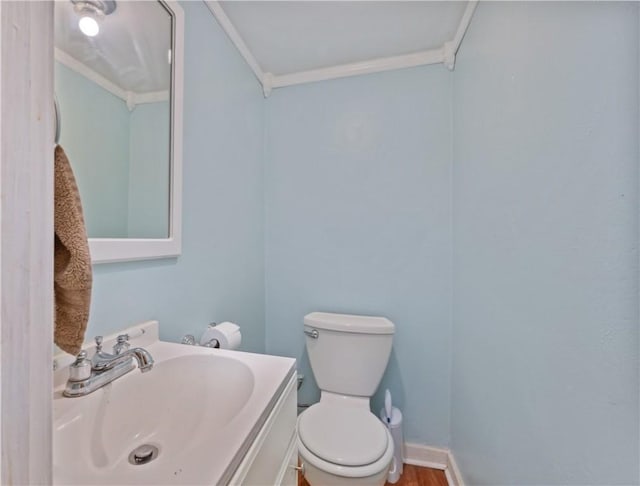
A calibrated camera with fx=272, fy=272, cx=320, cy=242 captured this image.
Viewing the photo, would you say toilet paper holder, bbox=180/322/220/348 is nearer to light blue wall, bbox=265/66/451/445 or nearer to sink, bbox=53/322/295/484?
sink, bbox=53/322/295/484

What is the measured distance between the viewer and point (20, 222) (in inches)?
7.7

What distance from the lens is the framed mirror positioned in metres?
0.65

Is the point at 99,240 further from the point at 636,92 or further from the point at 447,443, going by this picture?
the point at 447,443

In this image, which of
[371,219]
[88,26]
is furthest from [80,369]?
[371,219]

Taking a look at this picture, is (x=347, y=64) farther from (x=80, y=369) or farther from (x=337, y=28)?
(x=80, y=369)

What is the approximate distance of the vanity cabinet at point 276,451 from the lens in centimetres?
46

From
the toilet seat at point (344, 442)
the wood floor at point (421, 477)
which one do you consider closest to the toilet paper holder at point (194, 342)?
the toilet seat at point (344, 442)

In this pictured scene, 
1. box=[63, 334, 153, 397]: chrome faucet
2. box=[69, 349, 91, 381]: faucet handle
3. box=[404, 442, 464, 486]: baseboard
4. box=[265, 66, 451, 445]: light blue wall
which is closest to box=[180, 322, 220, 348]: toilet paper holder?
box=[63, 334, 153, 397]: chrome faucet

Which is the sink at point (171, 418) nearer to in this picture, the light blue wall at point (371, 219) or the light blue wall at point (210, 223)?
the light blue wall at point (210, 223)

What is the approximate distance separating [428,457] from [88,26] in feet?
6.98

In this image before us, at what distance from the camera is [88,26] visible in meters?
0.68

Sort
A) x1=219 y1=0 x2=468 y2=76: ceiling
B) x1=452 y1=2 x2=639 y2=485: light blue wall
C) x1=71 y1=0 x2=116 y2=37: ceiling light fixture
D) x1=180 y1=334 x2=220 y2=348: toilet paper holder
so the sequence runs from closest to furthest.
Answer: x1=452 y1=2 x2=639 y2=485: light blue wall, x1=71 y1=0 x2=116 y2=37: ceiling light fixture, x1=180 y1=334 x2=220 y2=348: toilet paper holder, x1=219 y1=0 x2=468 y2=76: ceiling

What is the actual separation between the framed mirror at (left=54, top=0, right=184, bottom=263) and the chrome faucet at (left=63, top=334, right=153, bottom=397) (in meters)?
0.22

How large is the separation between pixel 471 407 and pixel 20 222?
1.40m
